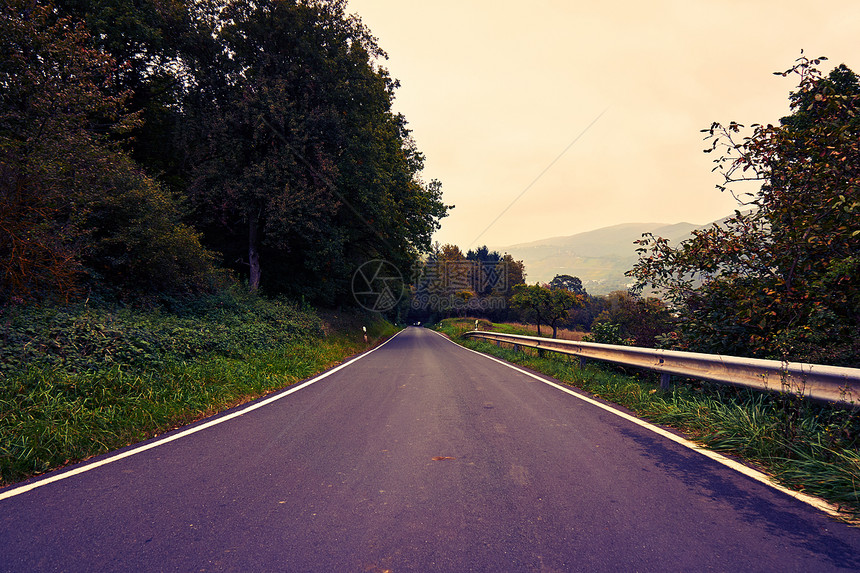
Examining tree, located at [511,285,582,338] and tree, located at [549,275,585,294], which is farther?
tree, located at [549,275,585,294]

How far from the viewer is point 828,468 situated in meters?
2.99

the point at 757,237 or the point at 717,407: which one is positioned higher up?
the point at 757,237

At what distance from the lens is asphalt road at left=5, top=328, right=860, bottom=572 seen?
2.10m

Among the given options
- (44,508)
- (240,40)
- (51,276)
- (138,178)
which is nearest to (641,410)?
(44,508)

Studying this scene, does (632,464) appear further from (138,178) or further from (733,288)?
(138,178)

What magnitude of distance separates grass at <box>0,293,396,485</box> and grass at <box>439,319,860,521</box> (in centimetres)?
630

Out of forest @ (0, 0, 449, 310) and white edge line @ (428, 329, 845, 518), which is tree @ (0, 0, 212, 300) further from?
white edge line @ (428, 329, 845, 518)

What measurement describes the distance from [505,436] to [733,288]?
403 centimetres

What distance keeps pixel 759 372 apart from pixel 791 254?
5.97 feet

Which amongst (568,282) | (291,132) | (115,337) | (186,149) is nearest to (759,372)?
(115,337)

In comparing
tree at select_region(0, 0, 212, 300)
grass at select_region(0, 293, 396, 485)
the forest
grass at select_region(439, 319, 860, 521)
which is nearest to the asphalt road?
grass at select_region(439, 319, 860, 521)

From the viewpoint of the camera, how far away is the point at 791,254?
4801 millimetres

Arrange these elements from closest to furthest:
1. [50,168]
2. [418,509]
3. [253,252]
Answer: [418,509] < [50,168] < [253,252]

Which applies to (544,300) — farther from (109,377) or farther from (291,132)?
(109,377)
